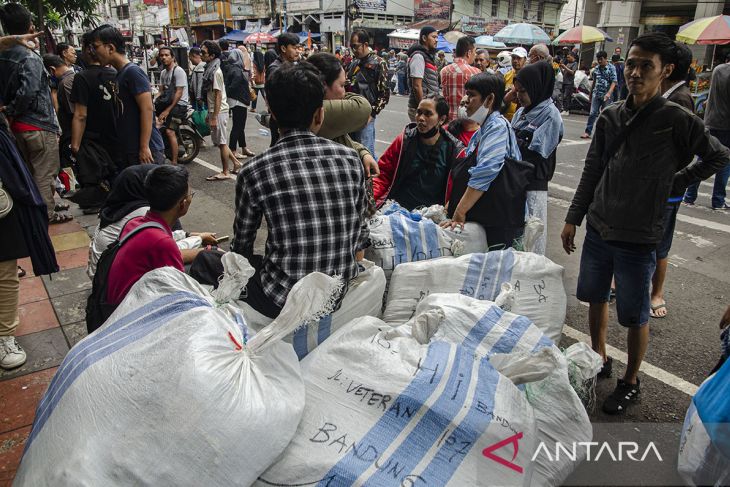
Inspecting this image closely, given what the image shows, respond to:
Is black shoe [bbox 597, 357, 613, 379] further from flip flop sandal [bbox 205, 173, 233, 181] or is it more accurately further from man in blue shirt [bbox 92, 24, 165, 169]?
flip flop sandal [bbox 205, 173, 233, 181]

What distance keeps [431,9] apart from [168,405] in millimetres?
39907

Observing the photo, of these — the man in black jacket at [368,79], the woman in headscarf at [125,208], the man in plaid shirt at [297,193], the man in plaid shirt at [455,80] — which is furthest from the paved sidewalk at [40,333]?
the man in plaid shirt at [455,80]

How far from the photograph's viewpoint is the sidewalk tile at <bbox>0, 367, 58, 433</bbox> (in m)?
2.34

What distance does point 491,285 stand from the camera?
2.48m

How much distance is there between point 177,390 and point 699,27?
13.4 m

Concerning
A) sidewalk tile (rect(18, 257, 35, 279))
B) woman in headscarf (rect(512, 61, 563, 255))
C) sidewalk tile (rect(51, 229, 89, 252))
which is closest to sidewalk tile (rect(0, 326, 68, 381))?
sidewalk tile (rect(18, 257, 35, 279))

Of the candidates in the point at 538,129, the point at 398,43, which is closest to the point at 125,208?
the point at 538,129

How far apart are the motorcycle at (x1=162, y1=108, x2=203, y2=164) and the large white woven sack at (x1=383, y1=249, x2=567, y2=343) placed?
5939mm

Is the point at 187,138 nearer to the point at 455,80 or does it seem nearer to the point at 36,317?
the point at 455,80

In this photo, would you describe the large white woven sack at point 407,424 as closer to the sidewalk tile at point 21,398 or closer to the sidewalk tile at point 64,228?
the sidewalk tile at point 21,398

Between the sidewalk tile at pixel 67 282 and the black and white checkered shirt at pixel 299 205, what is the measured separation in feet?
7.77

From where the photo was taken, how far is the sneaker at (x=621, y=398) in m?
2.43

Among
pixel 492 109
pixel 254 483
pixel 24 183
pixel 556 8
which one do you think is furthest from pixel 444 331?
pixel 556 8

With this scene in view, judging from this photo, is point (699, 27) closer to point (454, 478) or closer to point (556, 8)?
point (454, 478)
